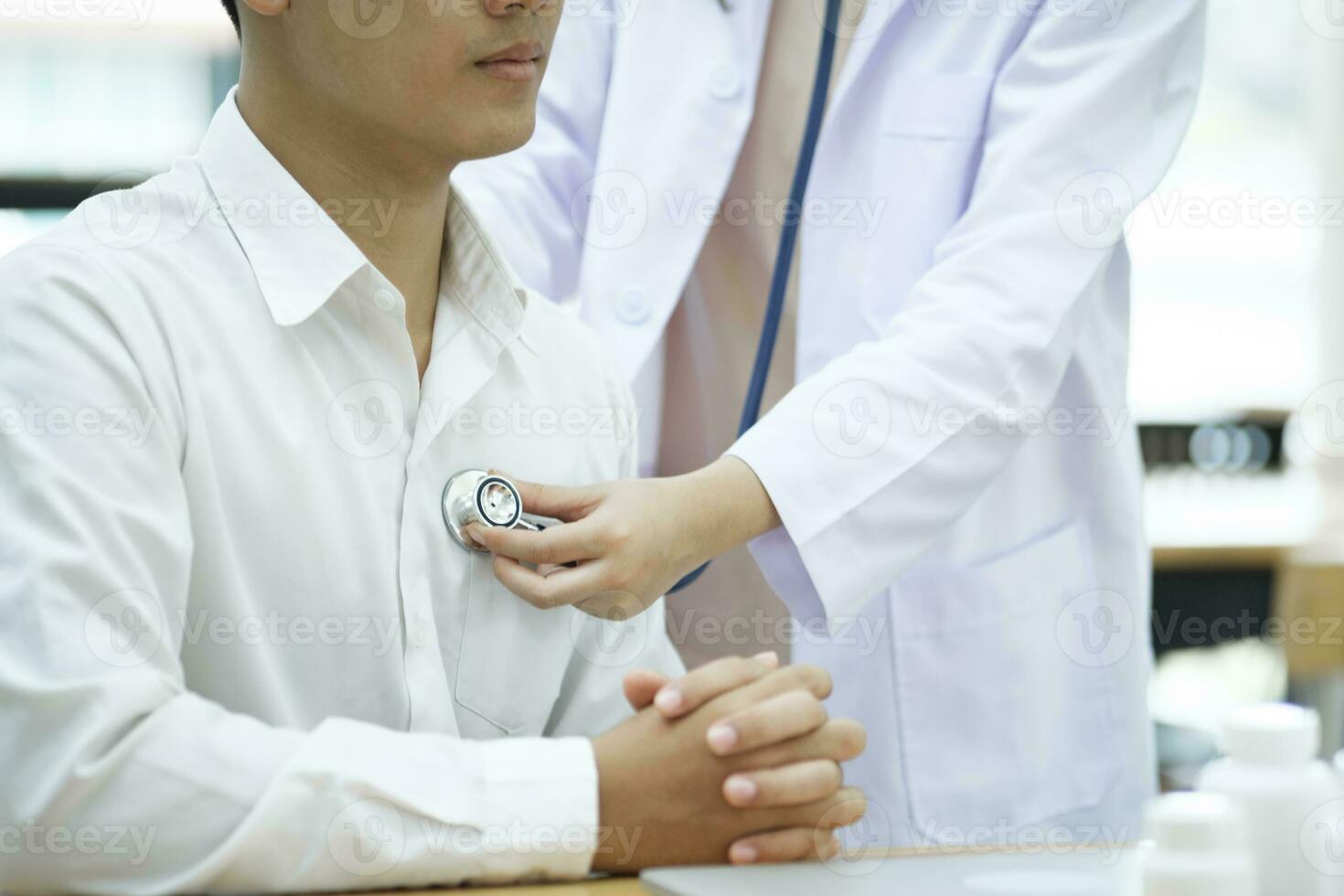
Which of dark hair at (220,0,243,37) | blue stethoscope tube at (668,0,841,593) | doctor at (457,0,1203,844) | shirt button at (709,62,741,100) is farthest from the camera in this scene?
shirt button at (709,62,741,100)

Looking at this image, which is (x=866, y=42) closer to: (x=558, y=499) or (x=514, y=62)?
(x=514, y=62)

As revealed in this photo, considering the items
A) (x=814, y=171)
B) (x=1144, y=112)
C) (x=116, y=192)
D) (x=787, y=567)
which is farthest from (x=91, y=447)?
(x=1144, y=112)

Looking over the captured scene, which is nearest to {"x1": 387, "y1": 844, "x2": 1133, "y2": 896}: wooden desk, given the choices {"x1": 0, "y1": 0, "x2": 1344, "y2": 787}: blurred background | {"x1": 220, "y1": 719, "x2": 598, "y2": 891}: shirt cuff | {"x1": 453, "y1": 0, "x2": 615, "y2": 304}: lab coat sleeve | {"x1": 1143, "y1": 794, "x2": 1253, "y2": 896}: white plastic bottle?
{"x1": 220, "y1": 719, "x2": 598, "y2": 891}: shirt cuff

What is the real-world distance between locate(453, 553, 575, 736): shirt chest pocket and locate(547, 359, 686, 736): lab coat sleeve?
0.03 m

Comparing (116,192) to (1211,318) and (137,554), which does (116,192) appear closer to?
(137,554)

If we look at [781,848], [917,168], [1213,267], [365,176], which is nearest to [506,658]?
[781,848]

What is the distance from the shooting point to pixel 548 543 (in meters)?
1.18

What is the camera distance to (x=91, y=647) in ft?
3.15

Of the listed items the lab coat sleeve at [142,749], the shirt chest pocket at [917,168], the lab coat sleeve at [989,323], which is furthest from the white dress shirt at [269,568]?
the shirt chest pocket at [917,168]

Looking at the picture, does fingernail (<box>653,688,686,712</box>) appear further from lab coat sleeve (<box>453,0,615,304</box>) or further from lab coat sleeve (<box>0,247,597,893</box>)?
lab coat sleeve (<box>453,0,615,304</box>)

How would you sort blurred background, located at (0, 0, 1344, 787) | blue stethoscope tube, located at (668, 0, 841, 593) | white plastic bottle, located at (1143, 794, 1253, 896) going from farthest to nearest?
blurred background, located at (0, 0, 1344, 787) → blue stethoscope tube, located at (668, 0, 841, 593) → white plastic bottle, located at (1143, 794, 1253, 896)

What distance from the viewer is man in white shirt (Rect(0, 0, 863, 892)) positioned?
956mm

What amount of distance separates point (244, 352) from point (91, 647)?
30 centimetres

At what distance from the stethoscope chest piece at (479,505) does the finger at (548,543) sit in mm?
15
